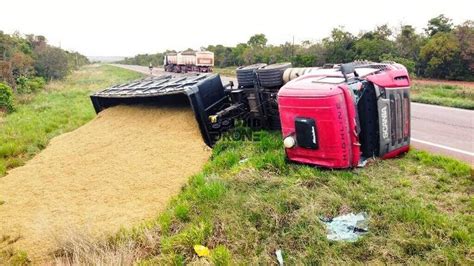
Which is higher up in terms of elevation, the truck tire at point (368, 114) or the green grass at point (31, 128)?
the truck tire at point (368, 114)

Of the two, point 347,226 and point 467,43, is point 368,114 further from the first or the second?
point 467,43

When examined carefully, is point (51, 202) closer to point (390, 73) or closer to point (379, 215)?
point (379, 215)

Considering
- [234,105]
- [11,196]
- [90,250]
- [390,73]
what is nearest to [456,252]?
[390,73]

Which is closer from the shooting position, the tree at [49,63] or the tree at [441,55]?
the tree at [441,55]

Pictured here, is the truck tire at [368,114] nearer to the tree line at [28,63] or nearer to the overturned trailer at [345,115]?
the overturned trailer at [345,115]

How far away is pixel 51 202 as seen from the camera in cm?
461

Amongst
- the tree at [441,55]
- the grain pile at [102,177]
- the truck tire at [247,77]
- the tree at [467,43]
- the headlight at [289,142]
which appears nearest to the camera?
the grain pile at [102,177]

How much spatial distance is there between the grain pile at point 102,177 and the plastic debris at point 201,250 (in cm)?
101

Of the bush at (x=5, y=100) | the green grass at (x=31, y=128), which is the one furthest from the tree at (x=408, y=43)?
the bush at (x=5, y=100)

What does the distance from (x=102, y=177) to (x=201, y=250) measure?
244cm

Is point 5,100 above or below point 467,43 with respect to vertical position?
above

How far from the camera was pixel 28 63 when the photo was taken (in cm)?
2216

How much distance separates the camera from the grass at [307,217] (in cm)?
295

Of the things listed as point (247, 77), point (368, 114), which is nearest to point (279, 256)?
point (368, 114)
